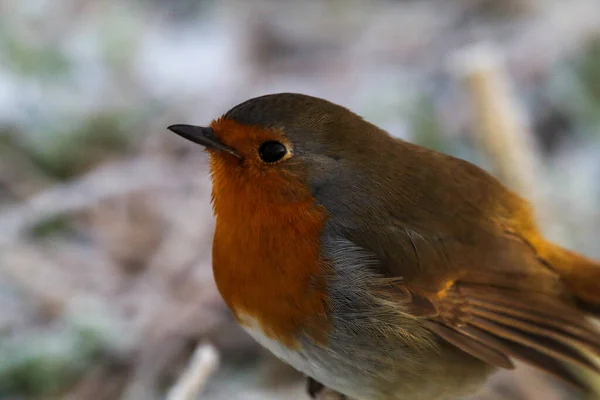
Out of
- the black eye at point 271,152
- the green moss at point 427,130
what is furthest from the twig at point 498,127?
the black eye at point 271,152

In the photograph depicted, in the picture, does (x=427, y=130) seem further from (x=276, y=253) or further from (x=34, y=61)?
(x=34, y=61)

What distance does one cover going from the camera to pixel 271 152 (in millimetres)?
2074

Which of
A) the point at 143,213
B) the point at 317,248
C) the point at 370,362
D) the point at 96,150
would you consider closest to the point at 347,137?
the point at 317,248

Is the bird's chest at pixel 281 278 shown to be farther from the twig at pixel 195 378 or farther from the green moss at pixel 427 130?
the green moss at pixel 427 130

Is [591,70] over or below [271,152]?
over

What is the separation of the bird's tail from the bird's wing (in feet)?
0.28

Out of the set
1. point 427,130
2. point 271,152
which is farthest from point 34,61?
point 271,152

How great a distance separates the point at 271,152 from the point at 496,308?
0.77 metres

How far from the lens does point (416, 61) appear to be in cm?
470

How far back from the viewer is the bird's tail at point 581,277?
2426 mm

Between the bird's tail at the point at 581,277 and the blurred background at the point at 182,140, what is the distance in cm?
70

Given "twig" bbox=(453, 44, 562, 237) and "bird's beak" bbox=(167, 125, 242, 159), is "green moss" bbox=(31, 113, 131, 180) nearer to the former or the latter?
"twig" bbox=(453, 44, 562, 237)

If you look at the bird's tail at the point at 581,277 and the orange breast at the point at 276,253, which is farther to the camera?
the bird's tail at the point at 581,277

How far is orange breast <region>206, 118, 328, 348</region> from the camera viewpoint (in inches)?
81.8
